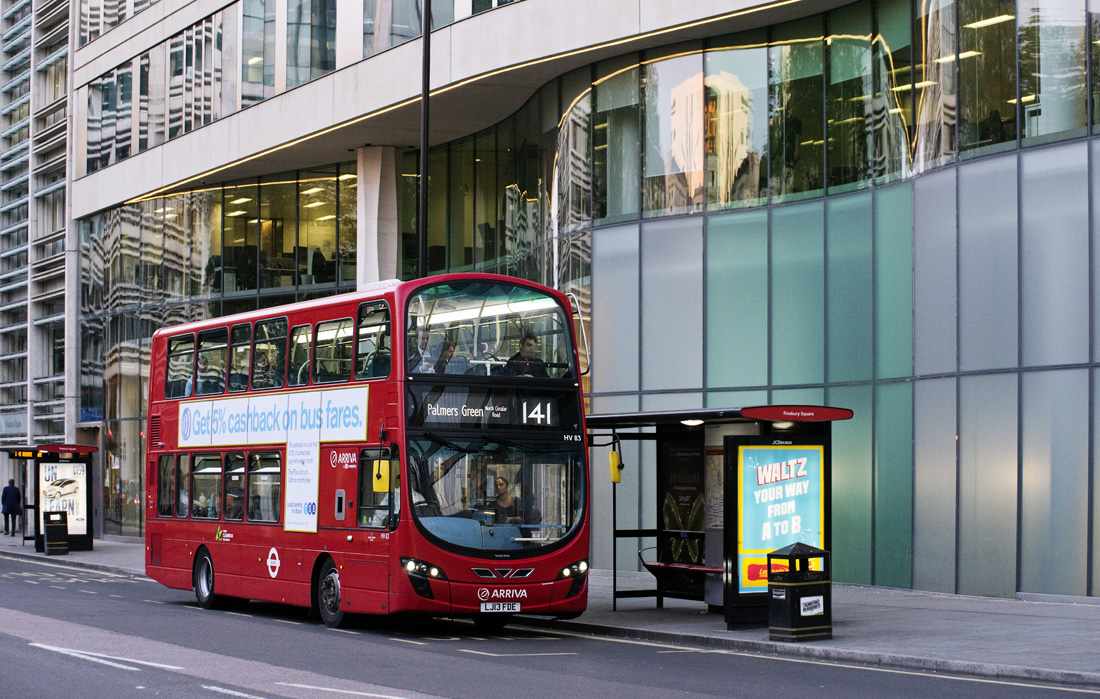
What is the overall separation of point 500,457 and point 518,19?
506 inches

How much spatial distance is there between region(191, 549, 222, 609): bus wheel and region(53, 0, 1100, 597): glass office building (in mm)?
7954

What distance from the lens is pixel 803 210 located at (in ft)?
74.4

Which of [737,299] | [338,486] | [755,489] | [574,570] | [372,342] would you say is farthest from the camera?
[737,299]

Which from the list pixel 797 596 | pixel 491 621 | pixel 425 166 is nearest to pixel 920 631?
pixel 797 596

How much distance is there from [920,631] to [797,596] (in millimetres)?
1728

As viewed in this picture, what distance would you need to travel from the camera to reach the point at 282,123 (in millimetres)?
33250

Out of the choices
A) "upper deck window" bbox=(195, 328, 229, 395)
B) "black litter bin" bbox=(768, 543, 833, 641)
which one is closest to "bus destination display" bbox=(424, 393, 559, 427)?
"black litter bin" bbox=(768, 543, 833, 641)

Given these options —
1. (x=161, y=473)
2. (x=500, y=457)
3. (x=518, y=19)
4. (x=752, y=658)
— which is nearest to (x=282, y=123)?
(x=518, y=19)

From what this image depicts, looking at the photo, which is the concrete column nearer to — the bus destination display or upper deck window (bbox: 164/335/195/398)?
upper deck window (bbox: 164/335/195/398)

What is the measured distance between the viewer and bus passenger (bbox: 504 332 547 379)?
52.7ft

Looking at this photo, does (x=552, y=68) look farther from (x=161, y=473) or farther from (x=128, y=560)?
(x=128, y=560)

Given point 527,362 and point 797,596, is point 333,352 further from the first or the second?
point 797,596

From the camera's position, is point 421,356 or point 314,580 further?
point 314,580

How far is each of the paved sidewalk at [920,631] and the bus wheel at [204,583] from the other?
514cm
